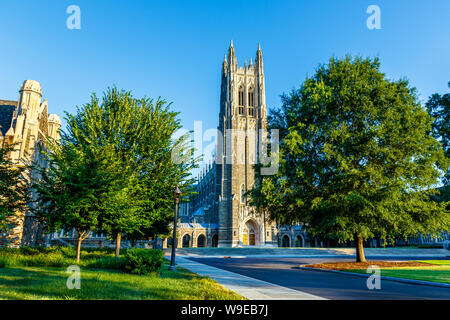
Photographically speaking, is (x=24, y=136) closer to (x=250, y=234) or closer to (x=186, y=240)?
(x=250, y=234)

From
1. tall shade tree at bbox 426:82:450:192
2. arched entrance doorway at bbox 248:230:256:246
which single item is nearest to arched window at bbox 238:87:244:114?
arched entrance doorway at bbox 248:230:256:246

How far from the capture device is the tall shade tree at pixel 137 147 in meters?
17.4

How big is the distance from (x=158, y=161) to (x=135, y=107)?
13.2 ft

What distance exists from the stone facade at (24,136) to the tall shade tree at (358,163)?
16203 mm

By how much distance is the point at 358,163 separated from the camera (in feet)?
60.5

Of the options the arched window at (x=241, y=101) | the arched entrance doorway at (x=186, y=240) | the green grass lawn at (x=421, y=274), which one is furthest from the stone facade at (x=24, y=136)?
the arched window at (x=241, y=101)

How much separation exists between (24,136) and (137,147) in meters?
9.20

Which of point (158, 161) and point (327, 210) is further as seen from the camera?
point (158, 161)

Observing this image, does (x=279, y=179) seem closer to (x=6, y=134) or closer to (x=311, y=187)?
(x=311, y=187)

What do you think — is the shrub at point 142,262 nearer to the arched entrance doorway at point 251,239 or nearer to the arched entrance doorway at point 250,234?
the arched entrance doorway at point 250,234

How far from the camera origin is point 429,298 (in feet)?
27.1

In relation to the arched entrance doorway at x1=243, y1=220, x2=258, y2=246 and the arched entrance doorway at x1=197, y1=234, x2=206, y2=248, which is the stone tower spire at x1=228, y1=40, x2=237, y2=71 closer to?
the arched entrance doorway at x1=243, y1=220, x2=258, y2=246

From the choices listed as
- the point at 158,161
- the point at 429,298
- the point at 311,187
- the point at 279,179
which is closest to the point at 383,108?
A: the point at 311,187

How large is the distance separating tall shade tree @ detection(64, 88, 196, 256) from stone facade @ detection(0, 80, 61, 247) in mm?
4106
